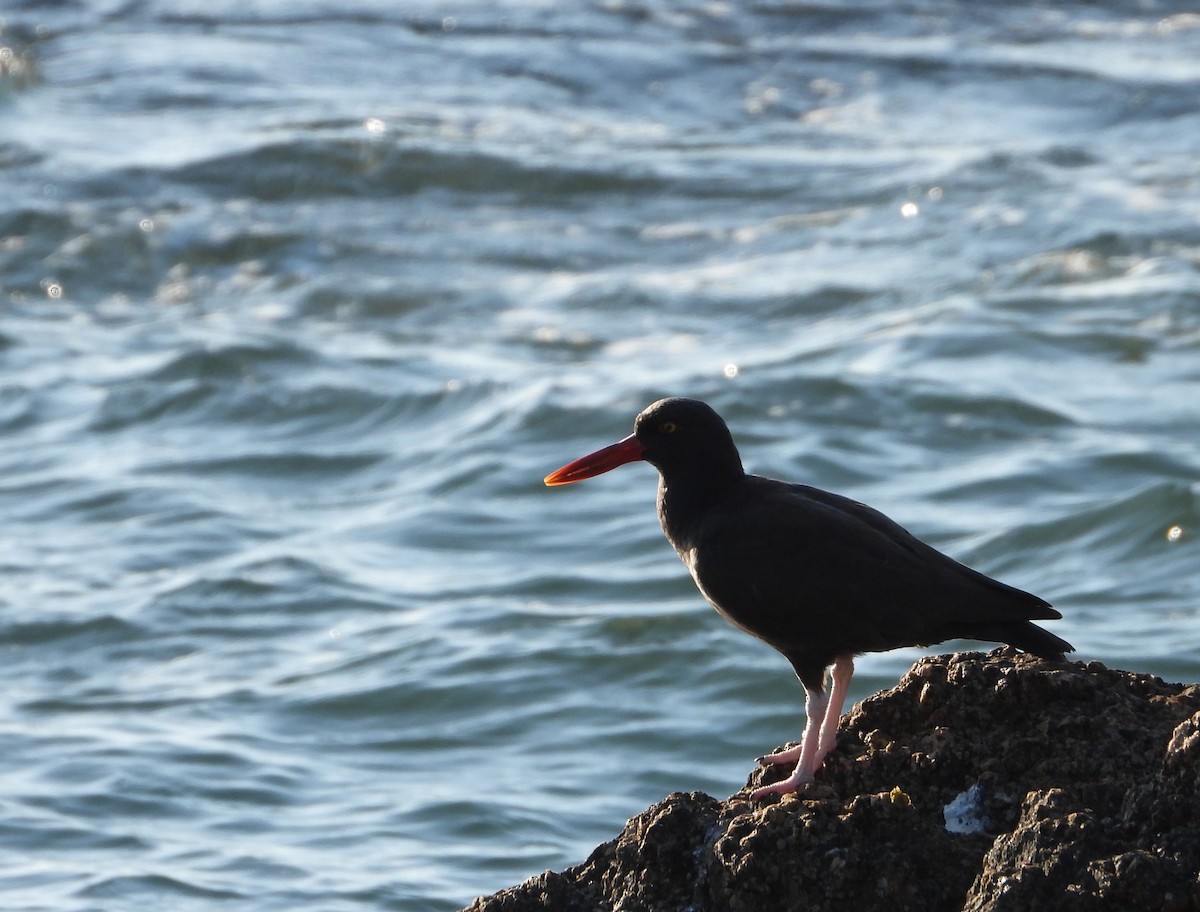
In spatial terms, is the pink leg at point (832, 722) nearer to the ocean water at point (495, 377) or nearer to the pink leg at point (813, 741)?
the pink leg at point (813, 741)

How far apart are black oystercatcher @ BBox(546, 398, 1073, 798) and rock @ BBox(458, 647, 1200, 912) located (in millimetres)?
88

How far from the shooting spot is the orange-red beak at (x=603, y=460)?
533cm

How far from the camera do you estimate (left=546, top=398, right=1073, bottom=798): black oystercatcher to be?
14.5 ft

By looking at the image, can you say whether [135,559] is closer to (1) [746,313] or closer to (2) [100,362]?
(2) [100,362]

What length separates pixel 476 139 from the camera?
19.6 meters

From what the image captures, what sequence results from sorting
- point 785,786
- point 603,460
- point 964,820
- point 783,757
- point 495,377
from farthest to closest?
point 495,377 → point 603,460 → point 783,757 → point 785,786 → point 964,820

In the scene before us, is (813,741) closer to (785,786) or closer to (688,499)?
(785,786)

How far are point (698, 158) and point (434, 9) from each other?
23.5 ft

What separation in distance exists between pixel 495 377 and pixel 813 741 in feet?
33.0

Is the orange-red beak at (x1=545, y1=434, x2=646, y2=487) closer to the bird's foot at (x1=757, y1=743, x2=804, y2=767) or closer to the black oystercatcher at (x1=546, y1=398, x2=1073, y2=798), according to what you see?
the black oystercatcher at (x1=546, y1=398, x2=1073, y2=798)

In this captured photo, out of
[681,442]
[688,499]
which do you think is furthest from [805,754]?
[681,442]

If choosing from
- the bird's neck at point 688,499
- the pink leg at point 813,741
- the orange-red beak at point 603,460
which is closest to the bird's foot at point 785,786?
the pink leg at point 813,741

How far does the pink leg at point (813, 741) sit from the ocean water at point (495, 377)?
3039 mm

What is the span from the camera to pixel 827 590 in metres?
4.53
